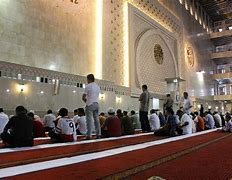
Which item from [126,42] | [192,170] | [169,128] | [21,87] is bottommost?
[192,170]

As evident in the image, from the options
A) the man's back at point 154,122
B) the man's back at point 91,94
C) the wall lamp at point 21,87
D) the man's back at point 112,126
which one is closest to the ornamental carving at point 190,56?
the man's back at point 154,122

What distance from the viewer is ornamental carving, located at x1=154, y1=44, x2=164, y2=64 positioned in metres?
15.1

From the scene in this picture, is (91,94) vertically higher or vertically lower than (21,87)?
lower

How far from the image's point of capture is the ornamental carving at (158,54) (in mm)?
15088

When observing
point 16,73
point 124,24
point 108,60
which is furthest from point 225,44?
point 16,73

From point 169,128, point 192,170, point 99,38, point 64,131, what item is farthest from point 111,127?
point 99,38

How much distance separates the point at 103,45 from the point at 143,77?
3.34 m

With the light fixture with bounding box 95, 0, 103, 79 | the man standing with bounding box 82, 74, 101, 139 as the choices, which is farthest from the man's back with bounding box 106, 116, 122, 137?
the light fixture with bounding box 95, 0, 103, 79

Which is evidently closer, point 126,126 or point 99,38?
point 126,126

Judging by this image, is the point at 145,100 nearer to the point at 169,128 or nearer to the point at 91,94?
the point at 169,128

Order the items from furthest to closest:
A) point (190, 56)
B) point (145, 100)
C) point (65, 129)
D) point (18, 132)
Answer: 1. point (190, 56)
2. point (145, 100)
3. point (65, 129)
4. point (18, 132)

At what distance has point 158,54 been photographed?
1532 centimetres

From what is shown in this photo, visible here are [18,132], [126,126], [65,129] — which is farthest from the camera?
[126,126]

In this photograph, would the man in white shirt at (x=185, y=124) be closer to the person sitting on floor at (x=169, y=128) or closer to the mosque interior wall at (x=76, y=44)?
the person sitting on floor at (x=169, y=128)
